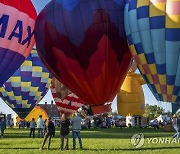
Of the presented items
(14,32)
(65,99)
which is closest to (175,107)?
(14,32)

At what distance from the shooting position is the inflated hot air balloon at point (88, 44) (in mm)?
17344

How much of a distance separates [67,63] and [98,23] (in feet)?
7.26

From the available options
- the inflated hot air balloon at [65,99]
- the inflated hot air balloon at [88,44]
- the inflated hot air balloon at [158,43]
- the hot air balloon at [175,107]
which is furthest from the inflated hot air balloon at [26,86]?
the hot air balloon at [175,107]

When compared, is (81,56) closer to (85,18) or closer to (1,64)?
(85,18)

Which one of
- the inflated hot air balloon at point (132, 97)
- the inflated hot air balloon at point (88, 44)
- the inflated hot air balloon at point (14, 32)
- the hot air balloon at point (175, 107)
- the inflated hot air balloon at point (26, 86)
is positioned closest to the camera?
the hot air balloon at point (175, 107)

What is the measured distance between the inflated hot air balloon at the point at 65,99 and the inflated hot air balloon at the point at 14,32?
28.1ft

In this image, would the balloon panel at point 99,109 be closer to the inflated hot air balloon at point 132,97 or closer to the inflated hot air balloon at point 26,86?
the inflated hot air balloon at point 26,86

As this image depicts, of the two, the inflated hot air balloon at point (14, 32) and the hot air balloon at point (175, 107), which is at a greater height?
the inflated hot air balloon at point (14, 32)

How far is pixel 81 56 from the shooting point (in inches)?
688

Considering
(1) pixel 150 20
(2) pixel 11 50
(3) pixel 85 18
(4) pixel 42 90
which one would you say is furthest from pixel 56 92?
(1) pixel 150 20

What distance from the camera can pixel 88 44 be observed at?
17281 millimetres

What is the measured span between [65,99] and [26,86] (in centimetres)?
323

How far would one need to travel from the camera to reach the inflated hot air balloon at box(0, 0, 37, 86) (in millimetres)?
18391

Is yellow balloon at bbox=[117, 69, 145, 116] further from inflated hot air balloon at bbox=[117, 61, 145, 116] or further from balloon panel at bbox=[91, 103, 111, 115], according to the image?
balloon panel at bbox=[91, 103, 111, 115]
